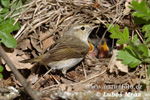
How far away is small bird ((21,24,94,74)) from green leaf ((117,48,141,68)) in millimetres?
910

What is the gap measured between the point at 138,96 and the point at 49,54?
70.4 inches

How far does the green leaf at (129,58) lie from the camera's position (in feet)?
13.4

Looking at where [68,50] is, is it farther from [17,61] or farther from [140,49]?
[140,49]

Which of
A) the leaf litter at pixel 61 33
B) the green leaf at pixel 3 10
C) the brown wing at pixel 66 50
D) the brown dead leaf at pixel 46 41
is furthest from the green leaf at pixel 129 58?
the green leaf at pixel 3 10

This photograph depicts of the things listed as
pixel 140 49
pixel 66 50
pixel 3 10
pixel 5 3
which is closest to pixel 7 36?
pixel 3 10

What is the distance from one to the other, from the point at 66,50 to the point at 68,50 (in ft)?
0.16

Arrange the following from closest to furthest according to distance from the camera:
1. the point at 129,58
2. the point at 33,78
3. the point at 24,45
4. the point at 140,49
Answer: the point at 140,49
the point at 129,58
the point at 33,78
the point at 24,45

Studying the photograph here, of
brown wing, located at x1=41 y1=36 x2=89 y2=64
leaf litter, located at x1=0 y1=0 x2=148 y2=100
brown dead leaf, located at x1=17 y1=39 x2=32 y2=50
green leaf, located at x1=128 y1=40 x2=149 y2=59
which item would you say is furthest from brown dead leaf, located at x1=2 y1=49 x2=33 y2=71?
green leaf, located at x1=128 y1=40 x2=149 y2=59

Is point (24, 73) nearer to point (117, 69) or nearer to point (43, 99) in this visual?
point (43, 99)

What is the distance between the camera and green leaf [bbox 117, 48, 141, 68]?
160 inches

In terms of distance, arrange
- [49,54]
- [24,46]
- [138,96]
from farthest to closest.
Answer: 1. [24,46]
2. [49,54]
3. [138,96]

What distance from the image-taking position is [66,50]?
457cm

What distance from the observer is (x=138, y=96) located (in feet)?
11.2

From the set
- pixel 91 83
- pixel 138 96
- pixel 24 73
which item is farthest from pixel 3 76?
pixel 138 96
